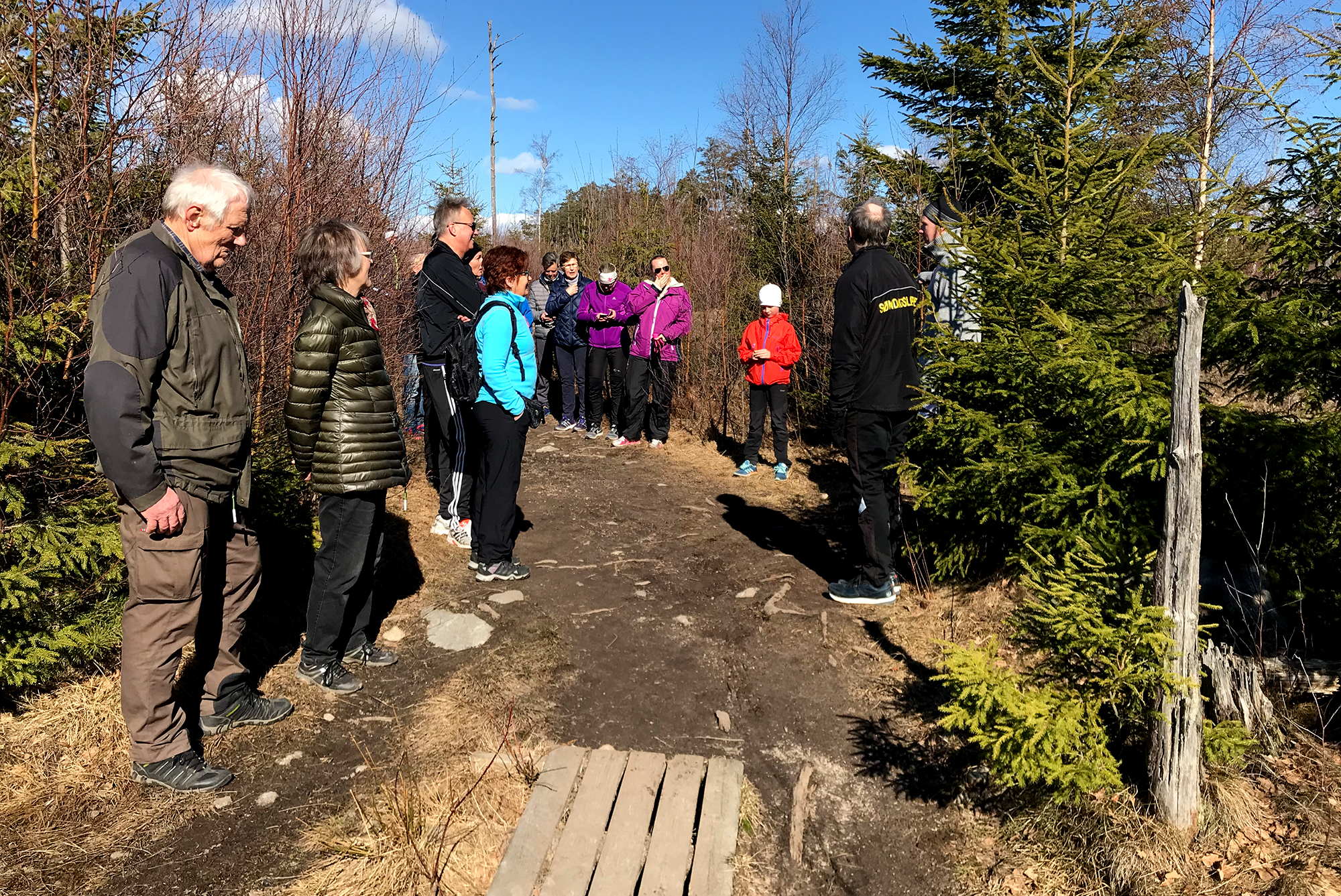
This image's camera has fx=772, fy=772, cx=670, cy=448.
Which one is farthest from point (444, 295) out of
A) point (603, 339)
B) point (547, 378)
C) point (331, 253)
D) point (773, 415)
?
point (547, 378)

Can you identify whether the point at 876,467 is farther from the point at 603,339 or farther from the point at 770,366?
the point at 603,339

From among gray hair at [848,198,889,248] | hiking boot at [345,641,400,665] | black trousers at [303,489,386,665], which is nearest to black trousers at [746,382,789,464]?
gray hair at [848,198,889,248]

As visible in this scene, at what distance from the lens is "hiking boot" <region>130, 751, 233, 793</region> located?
3.04m

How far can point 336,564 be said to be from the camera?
3812 mm

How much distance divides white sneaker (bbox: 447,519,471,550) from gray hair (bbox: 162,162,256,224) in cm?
337

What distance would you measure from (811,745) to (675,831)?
0.95 m

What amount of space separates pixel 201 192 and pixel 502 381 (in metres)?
2.05

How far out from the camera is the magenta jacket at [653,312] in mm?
9320

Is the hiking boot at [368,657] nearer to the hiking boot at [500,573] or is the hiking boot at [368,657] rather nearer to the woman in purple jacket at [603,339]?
the hiking boot at [500,573]

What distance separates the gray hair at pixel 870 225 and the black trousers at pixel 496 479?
2428mm

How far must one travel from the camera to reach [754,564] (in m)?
5.79

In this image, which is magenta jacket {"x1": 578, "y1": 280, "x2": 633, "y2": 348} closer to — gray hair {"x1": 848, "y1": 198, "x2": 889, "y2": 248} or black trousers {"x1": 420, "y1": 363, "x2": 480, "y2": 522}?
black trousers {"x1": 420, "y1": 363, "x2": 480, "y2": 522}

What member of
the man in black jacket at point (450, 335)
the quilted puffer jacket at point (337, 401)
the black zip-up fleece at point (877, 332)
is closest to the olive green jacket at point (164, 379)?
the quilted puffer jacket at point (337, 401)

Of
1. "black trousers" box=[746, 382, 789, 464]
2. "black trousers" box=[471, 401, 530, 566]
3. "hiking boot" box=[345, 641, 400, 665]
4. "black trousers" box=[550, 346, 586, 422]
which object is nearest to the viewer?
"hiking boot" box=[345, 641, 400, 665]
